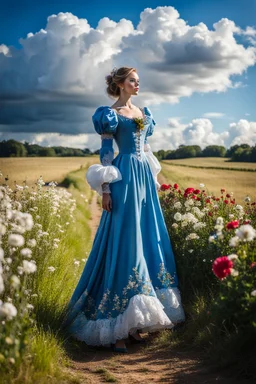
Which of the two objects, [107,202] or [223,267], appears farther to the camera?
[107,202]

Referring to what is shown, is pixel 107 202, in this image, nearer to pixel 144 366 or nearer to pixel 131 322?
pixel 131 322

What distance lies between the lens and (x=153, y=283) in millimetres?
5121

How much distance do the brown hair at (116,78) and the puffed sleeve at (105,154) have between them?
428mm

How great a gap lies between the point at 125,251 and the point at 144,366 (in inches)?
49.2

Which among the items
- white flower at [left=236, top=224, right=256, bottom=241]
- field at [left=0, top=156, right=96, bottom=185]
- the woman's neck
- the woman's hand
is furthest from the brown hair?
field at [left=0, top=156, right=96, bottom=185]

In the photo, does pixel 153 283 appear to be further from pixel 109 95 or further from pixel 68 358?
pixel 109 95

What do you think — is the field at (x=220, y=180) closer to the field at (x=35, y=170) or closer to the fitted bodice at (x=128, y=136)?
the fitted bodice at (x=128, y=136)

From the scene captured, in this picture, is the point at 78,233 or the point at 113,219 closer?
the point at 113,219

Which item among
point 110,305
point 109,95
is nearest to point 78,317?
point 110,305

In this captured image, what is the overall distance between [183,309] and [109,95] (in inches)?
107

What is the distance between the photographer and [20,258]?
472 centimetres

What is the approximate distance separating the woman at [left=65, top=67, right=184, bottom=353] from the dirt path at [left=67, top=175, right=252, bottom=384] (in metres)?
0.14

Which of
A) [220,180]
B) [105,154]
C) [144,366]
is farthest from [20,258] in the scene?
[220,180]

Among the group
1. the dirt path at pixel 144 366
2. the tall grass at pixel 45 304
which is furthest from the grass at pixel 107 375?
the tall grass at pixel 45 304
